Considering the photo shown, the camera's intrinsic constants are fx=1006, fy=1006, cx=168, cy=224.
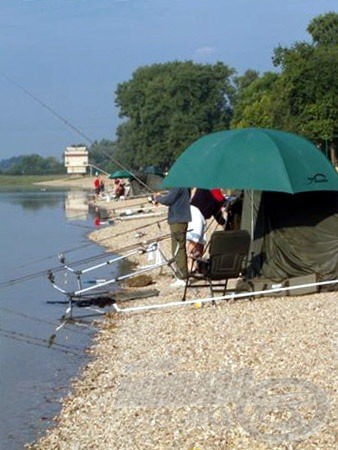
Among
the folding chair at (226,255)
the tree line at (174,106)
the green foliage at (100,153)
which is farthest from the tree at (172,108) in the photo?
the folding chair at (226,255)

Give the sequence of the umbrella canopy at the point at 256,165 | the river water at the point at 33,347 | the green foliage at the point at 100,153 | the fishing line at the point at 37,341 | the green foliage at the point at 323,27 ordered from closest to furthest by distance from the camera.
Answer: the river water at the point at 33,347 → the fishing line at the point at 37,341 → the umbrella canopy at the point at 256,165 → the green foliage at the point at 100,153 → the green foliage at the point at 323,27

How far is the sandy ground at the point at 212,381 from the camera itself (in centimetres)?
753

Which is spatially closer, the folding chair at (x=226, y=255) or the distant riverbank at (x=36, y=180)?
the folding chair at (x=226, y=255)

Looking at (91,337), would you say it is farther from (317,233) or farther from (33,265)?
(33,265)

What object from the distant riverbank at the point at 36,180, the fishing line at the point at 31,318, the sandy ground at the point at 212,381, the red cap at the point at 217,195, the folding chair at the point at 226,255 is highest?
the red cap at the point at 217,195

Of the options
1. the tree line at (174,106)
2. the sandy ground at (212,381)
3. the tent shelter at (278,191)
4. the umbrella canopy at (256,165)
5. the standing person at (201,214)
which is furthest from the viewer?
the tree line at (174,106)

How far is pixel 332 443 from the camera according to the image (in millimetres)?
7008

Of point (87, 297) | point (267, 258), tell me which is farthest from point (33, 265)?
point (267, 258)

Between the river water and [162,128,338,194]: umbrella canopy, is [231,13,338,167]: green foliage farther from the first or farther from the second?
[162,128,338,194]: umbrella canopy

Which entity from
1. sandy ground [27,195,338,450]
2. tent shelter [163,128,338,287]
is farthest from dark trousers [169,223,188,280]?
sandy ground [27,195,338,450]

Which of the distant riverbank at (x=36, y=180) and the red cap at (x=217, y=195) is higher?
the red cap at (x=217, y=195)

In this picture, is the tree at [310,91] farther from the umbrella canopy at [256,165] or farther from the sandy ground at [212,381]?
the sandy ground at [212,381]

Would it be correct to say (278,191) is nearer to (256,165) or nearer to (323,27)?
(256,165)

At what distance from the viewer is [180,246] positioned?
15.0m
